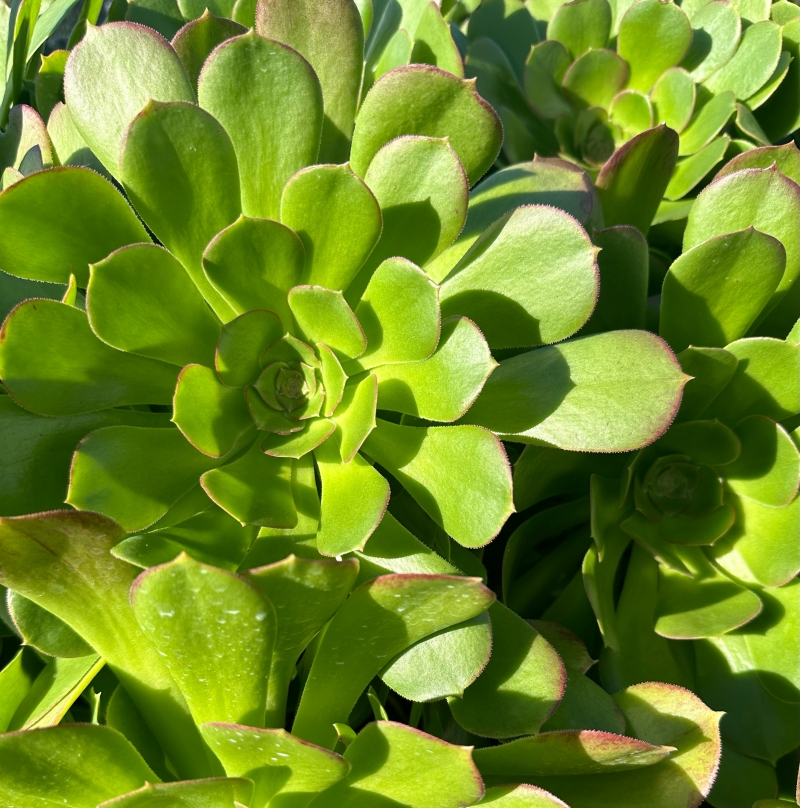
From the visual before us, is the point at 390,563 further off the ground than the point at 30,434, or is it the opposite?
the point at 30,434

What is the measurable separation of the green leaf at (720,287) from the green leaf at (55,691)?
A: 0.74m

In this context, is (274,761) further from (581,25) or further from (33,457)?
(581,25)

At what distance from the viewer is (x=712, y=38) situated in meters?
1.34

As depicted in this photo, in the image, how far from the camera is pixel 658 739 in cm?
77

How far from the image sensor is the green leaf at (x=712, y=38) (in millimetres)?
1309

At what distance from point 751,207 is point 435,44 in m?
0.44

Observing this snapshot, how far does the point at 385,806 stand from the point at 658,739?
0.91 feet

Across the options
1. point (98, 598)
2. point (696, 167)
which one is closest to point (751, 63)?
point (696, 167)

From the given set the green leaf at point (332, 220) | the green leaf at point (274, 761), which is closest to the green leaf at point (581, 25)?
the green leaf at point (332, 220)

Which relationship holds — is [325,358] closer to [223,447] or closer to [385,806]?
[223,447]

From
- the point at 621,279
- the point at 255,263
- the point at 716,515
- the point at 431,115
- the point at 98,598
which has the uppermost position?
the point at 431,115

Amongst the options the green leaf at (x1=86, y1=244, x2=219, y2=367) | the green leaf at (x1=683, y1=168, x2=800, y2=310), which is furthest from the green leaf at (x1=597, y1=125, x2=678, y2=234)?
the green leaf at (x1=86, y1=244, x2=219, y2=367)

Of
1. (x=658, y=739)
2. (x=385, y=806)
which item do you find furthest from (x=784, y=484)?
(x=385, y=806)

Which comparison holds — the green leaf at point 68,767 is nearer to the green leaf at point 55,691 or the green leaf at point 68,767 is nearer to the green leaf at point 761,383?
the green leaf at point 55,691
